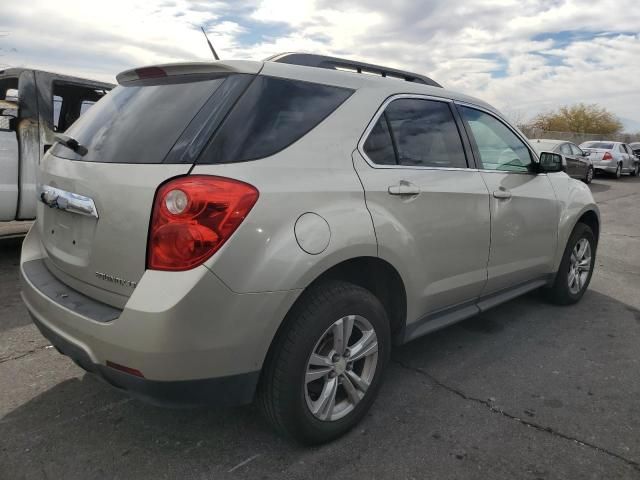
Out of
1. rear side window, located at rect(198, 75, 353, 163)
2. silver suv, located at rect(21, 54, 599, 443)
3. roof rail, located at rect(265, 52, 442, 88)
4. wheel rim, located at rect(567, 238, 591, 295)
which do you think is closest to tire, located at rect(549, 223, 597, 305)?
wheel rim, located at rect(567, 238, 591, 295)

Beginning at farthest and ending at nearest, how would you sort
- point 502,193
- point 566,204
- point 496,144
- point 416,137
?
point 566,204 → point 496,144 → point 502,193 → point 416,137

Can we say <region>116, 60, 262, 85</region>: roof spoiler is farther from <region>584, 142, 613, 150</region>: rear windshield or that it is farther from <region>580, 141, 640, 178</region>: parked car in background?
<region>584, 142, 613, 150</region>: rear windshield

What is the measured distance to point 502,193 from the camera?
11.3 ft

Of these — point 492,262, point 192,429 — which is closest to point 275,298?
point 192,429

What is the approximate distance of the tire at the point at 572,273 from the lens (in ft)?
14.5

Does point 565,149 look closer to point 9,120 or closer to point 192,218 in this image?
point 9,120

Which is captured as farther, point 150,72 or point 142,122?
point 150,72

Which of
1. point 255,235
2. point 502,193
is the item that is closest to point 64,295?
point 255,235

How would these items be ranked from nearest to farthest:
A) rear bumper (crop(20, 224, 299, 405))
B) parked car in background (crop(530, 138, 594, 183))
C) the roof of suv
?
rear bumper (crop(20, 224, 299, 405)) → the roof of suv → parked car in background (crop(530, 138, 594, 183))

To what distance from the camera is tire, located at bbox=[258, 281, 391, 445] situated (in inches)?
87.0

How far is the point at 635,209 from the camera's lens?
472 inches

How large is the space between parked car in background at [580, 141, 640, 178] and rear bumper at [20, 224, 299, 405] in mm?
21196

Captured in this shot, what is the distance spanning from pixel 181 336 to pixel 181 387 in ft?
0.76

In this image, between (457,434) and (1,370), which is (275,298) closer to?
(457,434)
